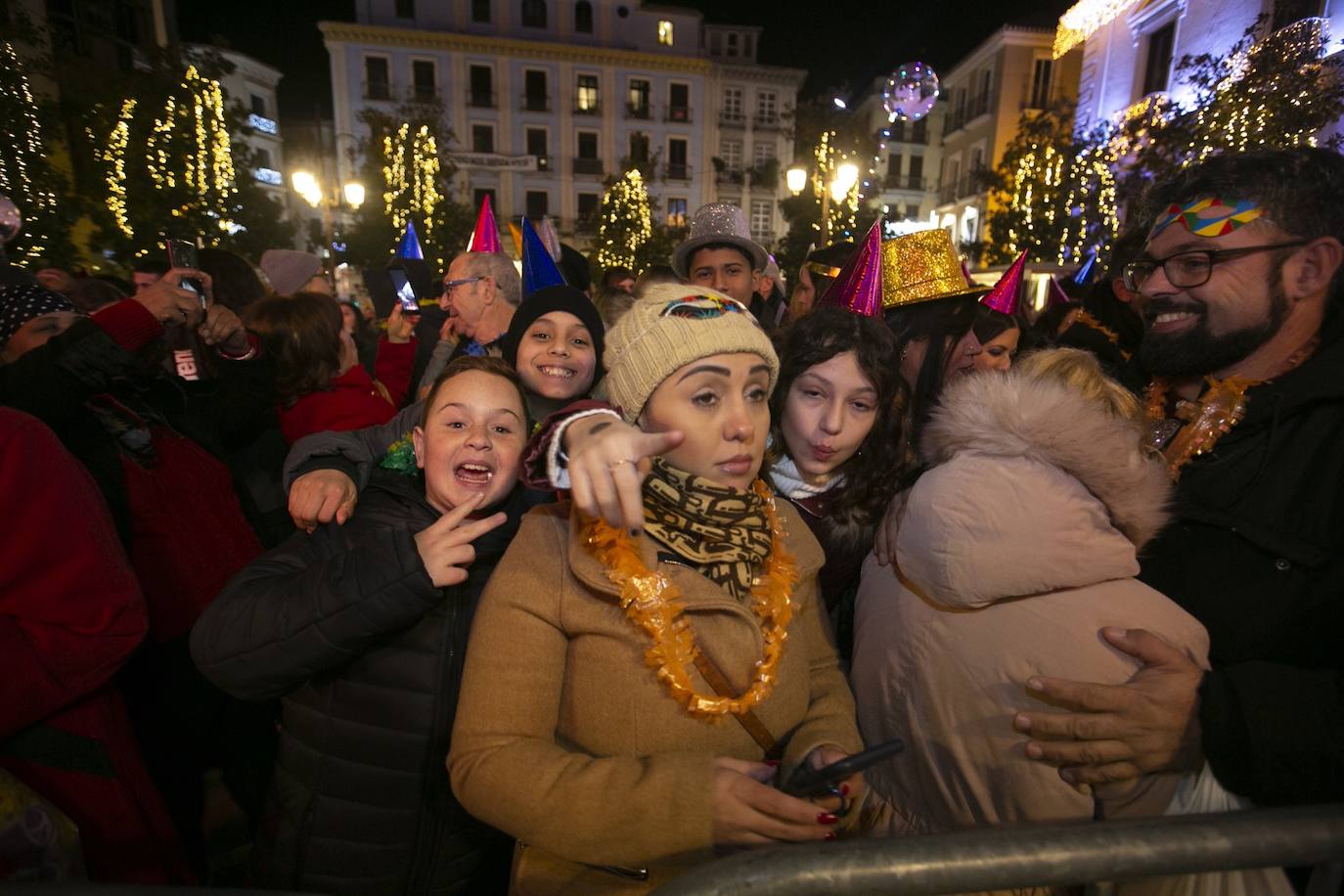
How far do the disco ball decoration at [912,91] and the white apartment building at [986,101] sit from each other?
65.5 ft

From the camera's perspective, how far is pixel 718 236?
4695 mm

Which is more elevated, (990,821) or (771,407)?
(771,407)

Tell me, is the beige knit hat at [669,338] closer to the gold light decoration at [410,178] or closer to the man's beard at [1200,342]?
the man's beard at [1200,342]

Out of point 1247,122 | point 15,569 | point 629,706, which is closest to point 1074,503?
point 629,706

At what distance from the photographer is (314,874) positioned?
1.82 m

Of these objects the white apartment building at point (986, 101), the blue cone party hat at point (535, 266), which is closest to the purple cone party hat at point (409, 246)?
the blue cone party hat at point (535, 266)

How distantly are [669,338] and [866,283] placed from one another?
174 centimetres

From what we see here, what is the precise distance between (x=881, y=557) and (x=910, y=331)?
192 centimetres

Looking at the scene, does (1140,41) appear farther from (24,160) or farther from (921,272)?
(24,160)

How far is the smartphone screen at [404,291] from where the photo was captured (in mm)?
6593

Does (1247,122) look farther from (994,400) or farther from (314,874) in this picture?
(314,874)

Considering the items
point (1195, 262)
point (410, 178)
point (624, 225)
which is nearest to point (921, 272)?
point (1195, 262)

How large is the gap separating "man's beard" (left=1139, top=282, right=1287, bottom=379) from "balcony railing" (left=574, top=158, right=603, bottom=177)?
142ft

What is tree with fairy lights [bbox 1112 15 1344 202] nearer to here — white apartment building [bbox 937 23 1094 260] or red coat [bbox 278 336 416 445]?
red coat [bbox 278 336 416 445]
